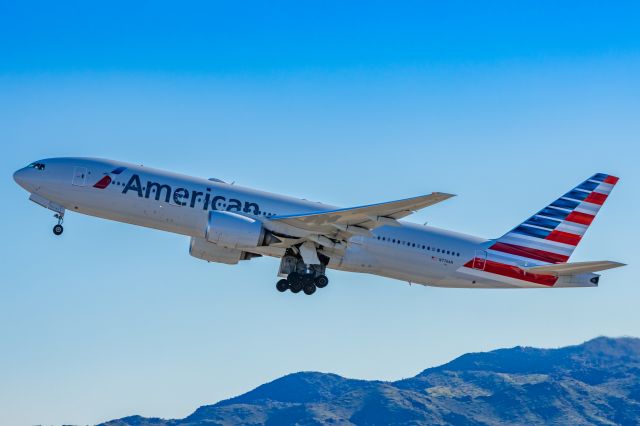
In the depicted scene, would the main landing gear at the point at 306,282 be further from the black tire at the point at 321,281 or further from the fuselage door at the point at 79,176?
the fuselage door at the point at 79,176

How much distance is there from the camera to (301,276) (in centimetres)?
4534

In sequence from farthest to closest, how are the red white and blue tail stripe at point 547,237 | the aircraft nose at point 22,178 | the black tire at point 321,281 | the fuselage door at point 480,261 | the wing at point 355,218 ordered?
the red white and blue tail stripe at point 547,237 < the fuselage door at point 480,261 < the black tire at point 321,281 < the aircraft nose at point 22,178 < the wing at point 355,218

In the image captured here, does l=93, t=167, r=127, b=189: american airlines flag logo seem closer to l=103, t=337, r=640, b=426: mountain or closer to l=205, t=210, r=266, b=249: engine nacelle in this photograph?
l=205, t=210, r=266, b=249: engine nacelle

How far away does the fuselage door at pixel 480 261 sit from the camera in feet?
153

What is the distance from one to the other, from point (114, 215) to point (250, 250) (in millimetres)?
6367

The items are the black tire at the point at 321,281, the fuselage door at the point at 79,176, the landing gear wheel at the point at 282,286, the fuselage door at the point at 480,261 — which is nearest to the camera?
the fuselage door at the point at 79,176

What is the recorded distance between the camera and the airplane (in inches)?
1695

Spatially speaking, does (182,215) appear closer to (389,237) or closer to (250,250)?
(250,250)

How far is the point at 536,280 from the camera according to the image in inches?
1854

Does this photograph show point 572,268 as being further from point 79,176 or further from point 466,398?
point 466,398

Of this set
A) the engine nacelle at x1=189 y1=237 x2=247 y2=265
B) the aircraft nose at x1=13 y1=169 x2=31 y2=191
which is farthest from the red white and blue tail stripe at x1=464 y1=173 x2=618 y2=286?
the aircraft nose at x1=13 y1=169 x2=31 y2=191

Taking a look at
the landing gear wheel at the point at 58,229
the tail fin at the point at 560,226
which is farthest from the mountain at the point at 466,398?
the landing gear wheel at the point at 58,229

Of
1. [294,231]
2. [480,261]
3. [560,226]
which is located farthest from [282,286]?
[560,226]

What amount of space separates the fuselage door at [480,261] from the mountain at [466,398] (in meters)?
70.7
